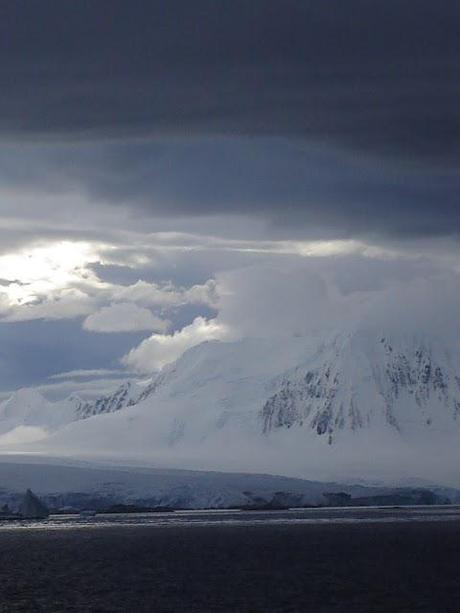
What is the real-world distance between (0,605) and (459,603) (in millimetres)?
25155

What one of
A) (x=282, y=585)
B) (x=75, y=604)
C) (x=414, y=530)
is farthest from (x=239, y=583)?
(x=414, y=530)

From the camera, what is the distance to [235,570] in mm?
109688

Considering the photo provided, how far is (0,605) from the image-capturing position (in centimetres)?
8575

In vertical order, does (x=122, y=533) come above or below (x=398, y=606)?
above

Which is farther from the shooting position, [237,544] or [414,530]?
[414,530]

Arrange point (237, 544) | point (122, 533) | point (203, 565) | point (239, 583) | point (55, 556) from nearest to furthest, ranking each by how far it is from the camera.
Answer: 1. point (239, 583)
2. point (203, 565)
3. point (55, 556)
4. point (237, 544)
5. point (122, 533)

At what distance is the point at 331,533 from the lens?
162625 mm

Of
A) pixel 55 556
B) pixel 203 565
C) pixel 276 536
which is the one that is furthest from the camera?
pixel 276 536

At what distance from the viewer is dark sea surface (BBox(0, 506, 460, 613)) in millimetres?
85875

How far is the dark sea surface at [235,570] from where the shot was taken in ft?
282

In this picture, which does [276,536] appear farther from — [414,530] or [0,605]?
[0,605]

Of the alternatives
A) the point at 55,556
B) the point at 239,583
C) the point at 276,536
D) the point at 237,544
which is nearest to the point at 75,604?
the point at 239,583

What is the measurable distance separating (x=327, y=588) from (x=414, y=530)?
77559mm

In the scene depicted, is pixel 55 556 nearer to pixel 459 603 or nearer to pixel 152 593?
pixel 152 593
